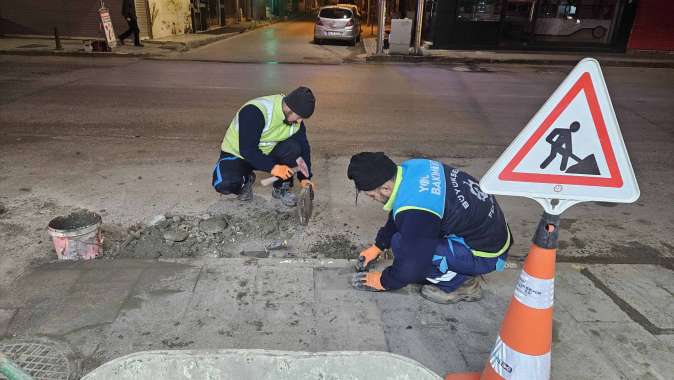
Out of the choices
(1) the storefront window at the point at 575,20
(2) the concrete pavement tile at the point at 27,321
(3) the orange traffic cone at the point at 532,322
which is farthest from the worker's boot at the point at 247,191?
(1) the storefront window at the point at 575,20

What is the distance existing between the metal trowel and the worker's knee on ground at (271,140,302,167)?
38cm

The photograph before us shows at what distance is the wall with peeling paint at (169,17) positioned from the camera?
55.1ft

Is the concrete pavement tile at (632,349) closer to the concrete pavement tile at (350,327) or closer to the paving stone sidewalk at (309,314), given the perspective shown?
the paving stone sidewalk at (309,314)

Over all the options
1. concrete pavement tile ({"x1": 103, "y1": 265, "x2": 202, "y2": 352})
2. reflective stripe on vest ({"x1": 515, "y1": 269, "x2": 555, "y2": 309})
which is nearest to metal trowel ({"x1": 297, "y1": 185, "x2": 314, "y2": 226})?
concrete pavement tile ({"x1": 103, "y1": 265, "x2": 202, "y2": 352})

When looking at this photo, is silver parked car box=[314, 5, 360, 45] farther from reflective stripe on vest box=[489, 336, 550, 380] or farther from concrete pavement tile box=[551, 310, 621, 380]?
reflective stripe on vest box=[489, 336, 550, 380]

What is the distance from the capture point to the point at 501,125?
742 cm

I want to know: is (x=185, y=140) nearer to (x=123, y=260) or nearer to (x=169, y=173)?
(x=169, y=173)

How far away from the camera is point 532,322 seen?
2.00 metres

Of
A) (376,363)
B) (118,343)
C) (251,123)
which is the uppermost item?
(251,123)

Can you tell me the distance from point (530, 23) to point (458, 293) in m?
16.8

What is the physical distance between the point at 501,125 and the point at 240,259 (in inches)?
219

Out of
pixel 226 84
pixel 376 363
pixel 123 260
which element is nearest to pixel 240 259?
pixel 123 260

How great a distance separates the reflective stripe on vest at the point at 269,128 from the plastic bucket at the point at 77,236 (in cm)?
125

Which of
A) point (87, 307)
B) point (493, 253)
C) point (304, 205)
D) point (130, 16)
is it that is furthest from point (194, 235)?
point (130, 16)
